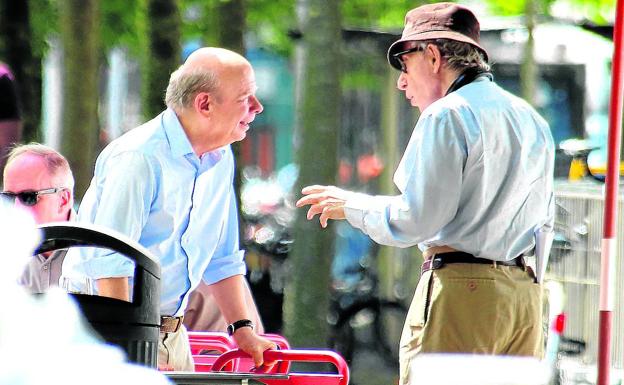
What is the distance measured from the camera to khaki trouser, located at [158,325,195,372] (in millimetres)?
4332

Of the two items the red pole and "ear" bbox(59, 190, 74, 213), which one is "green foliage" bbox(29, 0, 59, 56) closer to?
"ear" bbox(59, 190, 74, 213)

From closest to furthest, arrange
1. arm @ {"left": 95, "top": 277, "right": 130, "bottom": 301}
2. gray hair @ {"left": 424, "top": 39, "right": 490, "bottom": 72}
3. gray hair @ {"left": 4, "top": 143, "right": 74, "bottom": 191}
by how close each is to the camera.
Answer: arm @ {"left": 95, "top": 277, "right": 130, "bottom": 301} → gray hair @ {"left": 424, "top": 39, "right": 490, "bottom": 72} → gray hair @ {"left": 4, "top": 143, "right": 74, "bottom": 191}

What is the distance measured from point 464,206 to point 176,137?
97 cm

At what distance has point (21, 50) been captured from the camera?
11.0m

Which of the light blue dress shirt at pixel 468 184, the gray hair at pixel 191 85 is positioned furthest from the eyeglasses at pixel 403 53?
the gray hair at pixel 191 85

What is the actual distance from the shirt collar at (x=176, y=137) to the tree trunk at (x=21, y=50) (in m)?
6.76

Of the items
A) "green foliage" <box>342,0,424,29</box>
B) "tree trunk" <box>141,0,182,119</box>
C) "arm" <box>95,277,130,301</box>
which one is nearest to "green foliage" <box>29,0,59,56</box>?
"tree trunk" <box>141,0,182,119</box>

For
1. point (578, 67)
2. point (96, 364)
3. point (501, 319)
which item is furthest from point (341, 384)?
point (578, 67)

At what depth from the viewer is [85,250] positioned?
400 cm

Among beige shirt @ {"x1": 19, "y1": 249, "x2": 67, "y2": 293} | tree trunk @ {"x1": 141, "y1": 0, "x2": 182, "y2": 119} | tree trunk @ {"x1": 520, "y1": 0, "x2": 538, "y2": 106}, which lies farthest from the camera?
tree trunk @ {"x1": 520, "y1": 0, "x2": 538, "y2": 106}

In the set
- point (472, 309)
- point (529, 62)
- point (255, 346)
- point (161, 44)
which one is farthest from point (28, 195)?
point (529, 62)

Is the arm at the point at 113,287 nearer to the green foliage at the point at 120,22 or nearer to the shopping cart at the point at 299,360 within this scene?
the shopping cart at the point at 299,360

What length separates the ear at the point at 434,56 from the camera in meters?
4.48

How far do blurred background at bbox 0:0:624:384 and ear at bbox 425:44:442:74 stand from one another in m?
3.15
